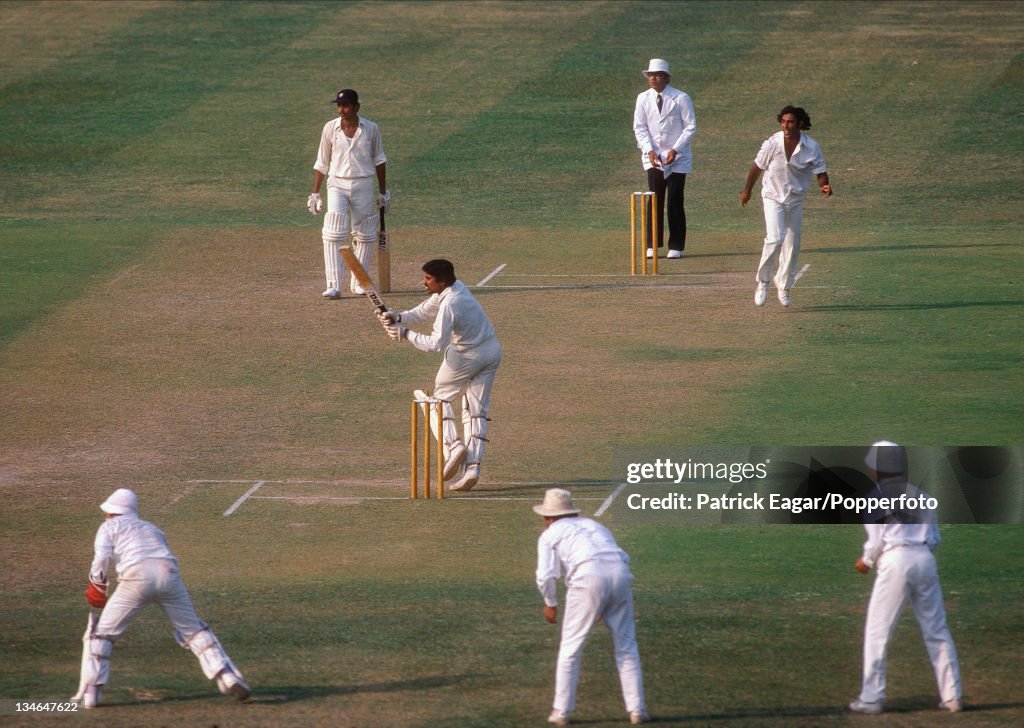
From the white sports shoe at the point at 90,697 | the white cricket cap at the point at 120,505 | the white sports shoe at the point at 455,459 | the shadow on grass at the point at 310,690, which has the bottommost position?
the shadow on grass at the point at 310,690

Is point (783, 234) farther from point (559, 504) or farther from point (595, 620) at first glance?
point (595, 620)

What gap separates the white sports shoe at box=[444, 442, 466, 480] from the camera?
48.4 ft

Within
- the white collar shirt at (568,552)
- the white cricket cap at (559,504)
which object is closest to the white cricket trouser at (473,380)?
the white cricket cap at (559,504)

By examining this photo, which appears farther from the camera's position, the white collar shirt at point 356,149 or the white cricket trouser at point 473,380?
the white collar shirt at point 356,149

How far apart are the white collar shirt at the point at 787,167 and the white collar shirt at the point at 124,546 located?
10.8 metres

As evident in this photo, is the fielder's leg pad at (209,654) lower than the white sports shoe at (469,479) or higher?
lower

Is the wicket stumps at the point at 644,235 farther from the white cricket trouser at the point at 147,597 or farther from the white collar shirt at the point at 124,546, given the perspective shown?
the white cricket trouser at the point at 147,597

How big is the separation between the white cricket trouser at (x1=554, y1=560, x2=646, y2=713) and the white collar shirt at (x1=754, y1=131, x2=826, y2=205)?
10321 mm

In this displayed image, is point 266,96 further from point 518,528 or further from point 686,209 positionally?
point 518,528

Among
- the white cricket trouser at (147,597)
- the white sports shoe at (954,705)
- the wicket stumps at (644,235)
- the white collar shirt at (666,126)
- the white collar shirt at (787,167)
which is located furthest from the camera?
the white collar shirt at (666,126)

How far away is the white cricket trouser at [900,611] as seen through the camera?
10.3m

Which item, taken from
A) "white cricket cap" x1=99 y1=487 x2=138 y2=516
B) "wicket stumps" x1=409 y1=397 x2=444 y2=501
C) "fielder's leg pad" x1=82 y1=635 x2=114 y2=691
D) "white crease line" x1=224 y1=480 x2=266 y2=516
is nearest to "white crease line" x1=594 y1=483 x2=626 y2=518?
"wicket stumps" x1=409 y1=397 x2=444 y2=501

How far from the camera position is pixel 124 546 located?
10.7 m

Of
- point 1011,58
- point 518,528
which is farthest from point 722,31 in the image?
point 518,528
